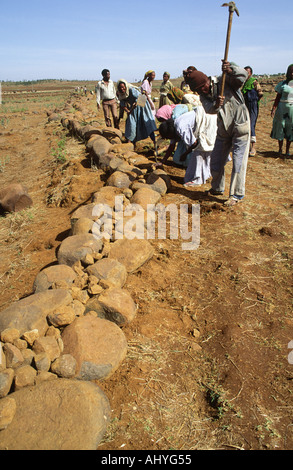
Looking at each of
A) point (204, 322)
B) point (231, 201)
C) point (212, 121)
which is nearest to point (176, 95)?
point (212, 121)

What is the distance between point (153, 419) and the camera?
1774 mm

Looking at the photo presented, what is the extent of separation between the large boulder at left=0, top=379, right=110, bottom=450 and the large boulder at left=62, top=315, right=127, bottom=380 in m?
0.17

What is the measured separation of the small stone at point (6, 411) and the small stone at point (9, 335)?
1.42 ft

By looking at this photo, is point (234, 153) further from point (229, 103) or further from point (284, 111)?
point (284, 111)

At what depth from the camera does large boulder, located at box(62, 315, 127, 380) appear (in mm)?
1963

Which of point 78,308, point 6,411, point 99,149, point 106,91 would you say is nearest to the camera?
point 6,411

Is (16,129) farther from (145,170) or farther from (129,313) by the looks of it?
(129,313)

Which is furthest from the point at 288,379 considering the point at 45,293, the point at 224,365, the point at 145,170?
the point at 145,170

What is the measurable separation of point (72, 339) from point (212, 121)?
3.62m

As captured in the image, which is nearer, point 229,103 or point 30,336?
point 30,336

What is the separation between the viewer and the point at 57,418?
160cm

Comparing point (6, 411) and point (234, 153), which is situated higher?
point (234, 153)

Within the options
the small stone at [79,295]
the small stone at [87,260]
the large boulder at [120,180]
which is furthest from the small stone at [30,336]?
the large boulder at [120,180]

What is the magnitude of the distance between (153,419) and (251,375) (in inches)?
27.6
